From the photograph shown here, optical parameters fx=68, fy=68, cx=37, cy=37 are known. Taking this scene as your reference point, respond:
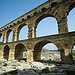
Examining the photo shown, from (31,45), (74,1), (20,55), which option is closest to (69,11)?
(74,1)

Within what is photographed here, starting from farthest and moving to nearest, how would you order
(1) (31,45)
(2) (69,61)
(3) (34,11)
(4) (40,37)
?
(3) (34,11)
(1) (31,45)
(4) (40,37)
(2) (69,61)

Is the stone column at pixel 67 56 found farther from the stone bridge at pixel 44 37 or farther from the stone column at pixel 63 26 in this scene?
the stone column at pixel 63 26

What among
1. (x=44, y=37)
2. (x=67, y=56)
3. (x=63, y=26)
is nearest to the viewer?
(x=67, y=56)

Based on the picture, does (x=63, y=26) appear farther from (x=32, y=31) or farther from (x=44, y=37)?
(x=32, y=31)

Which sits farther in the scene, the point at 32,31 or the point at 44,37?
the point at 32,31

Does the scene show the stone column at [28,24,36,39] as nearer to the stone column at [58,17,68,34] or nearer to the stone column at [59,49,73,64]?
the stone column at [58,17,68,34]

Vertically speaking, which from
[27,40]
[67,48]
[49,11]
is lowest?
[67,48]

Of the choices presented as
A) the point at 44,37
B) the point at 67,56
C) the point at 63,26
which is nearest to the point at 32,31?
the point at 44,37

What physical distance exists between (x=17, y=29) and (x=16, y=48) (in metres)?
4.84

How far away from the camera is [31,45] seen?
13.0 metres

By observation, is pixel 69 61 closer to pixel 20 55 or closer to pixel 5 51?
pixel 20 55

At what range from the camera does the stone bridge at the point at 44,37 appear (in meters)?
9.35

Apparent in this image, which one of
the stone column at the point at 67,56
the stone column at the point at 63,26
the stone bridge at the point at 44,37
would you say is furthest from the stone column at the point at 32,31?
the stone column at the point at 67,56

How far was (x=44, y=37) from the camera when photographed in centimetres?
1143
